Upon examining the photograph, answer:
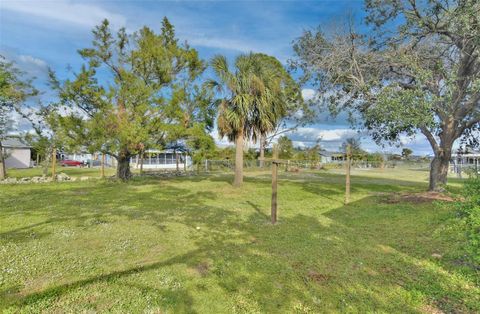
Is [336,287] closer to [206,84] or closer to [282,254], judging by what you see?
[282,254]

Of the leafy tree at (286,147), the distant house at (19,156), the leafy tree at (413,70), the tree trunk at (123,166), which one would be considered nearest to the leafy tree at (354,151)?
the leafy tree at (413,70)

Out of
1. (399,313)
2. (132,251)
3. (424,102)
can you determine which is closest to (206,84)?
(424,102)

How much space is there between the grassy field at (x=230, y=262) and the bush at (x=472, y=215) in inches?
9.2

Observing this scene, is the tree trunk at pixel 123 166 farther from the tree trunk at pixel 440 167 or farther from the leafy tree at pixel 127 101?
the tree trunk at pixel 440 167

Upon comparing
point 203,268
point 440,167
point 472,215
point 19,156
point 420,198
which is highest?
point 440,167

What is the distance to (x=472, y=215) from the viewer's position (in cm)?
304

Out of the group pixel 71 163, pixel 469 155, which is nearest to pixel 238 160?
pixel 469 155

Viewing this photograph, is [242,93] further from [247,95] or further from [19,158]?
[19,158]

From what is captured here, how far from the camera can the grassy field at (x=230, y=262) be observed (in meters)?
3.47

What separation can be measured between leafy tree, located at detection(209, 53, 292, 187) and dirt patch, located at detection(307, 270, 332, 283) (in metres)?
10.2

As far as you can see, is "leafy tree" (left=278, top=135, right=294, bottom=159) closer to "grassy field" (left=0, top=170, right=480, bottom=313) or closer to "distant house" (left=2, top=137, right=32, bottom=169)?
"distant house" (left=2, top=137, right=32, bottom=169)

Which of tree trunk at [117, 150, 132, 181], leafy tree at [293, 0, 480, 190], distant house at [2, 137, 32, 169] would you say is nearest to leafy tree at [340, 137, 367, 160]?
leafy tree at [293, 0, 480, 190]

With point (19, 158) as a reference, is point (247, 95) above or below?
above

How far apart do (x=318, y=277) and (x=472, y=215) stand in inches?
81.5
